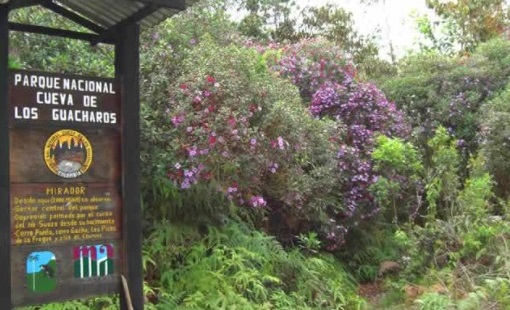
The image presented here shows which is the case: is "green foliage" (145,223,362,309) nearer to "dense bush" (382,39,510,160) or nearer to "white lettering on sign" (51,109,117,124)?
"white lettering on sign" (51,109,117,124)

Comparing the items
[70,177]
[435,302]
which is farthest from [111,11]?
[435,302]

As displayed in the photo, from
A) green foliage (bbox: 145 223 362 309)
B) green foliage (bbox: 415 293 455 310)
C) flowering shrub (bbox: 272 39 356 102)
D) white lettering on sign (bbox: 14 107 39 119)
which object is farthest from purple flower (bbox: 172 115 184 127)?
flowering shrub (bbox: 272 39 356 102)

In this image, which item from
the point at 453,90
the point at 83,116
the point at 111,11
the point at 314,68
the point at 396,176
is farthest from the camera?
the point at 453,90

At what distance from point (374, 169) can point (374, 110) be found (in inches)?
60.7

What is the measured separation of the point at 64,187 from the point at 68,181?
1.9 inches

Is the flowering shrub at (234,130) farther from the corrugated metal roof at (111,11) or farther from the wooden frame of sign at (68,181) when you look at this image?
the wooden frame of sign at (68,181)

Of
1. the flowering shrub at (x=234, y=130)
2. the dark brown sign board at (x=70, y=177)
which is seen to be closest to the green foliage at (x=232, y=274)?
the flowering shrub at (x=234, y=130)

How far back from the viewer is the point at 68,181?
13.8 ft

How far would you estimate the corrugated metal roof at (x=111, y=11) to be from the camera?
15.0 ft

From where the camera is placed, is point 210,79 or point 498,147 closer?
point 210,79

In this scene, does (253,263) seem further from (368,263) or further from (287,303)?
(368,263)

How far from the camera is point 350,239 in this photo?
9789 mm

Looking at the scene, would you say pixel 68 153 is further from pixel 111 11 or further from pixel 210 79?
pixel 210 79

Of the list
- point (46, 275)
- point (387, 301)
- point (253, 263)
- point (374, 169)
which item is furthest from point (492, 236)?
point (46, 275)
